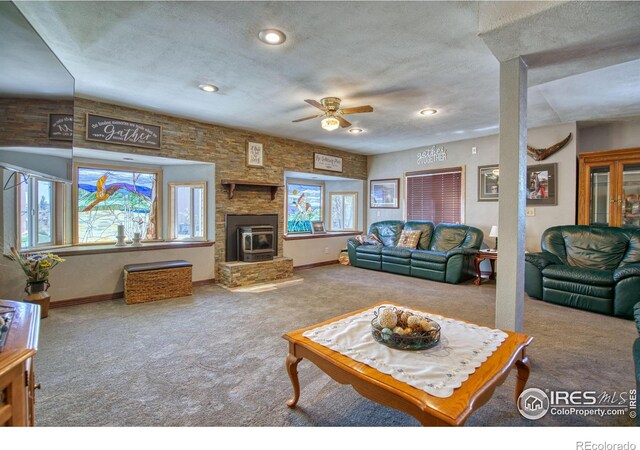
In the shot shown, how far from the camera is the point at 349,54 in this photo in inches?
102

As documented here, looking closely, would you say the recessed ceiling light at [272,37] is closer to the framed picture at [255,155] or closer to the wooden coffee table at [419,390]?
the wooden coffee table at [419,390]

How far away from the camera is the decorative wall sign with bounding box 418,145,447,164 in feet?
20.0

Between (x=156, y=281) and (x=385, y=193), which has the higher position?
(x=385, y=193)

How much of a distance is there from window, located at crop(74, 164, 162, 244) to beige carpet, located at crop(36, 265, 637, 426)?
134 cm

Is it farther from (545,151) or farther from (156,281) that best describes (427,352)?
(545,151)

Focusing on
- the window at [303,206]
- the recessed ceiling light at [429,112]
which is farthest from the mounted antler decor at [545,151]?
the window at [303,206]

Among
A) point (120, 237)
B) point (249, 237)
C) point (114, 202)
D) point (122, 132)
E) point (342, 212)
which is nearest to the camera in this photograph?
point (122, 132)

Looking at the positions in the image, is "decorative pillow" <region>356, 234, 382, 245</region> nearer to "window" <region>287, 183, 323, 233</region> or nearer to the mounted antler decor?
"window" <region>287, 183, 323, 233</region>

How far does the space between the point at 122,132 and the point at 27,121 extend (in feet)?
8.66

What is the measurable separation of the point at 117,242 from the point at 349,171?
186 inches

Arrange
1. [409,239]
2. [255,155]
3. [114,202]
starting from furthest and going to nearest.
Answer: [409,239], [255,155], [114,202]

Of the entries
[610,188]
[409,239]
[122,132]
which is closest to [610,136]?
[610,188]

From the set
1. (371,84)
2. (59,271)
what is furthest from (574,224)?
(59,271)

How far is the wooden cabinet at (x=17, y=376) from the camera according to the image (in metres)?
0.90
